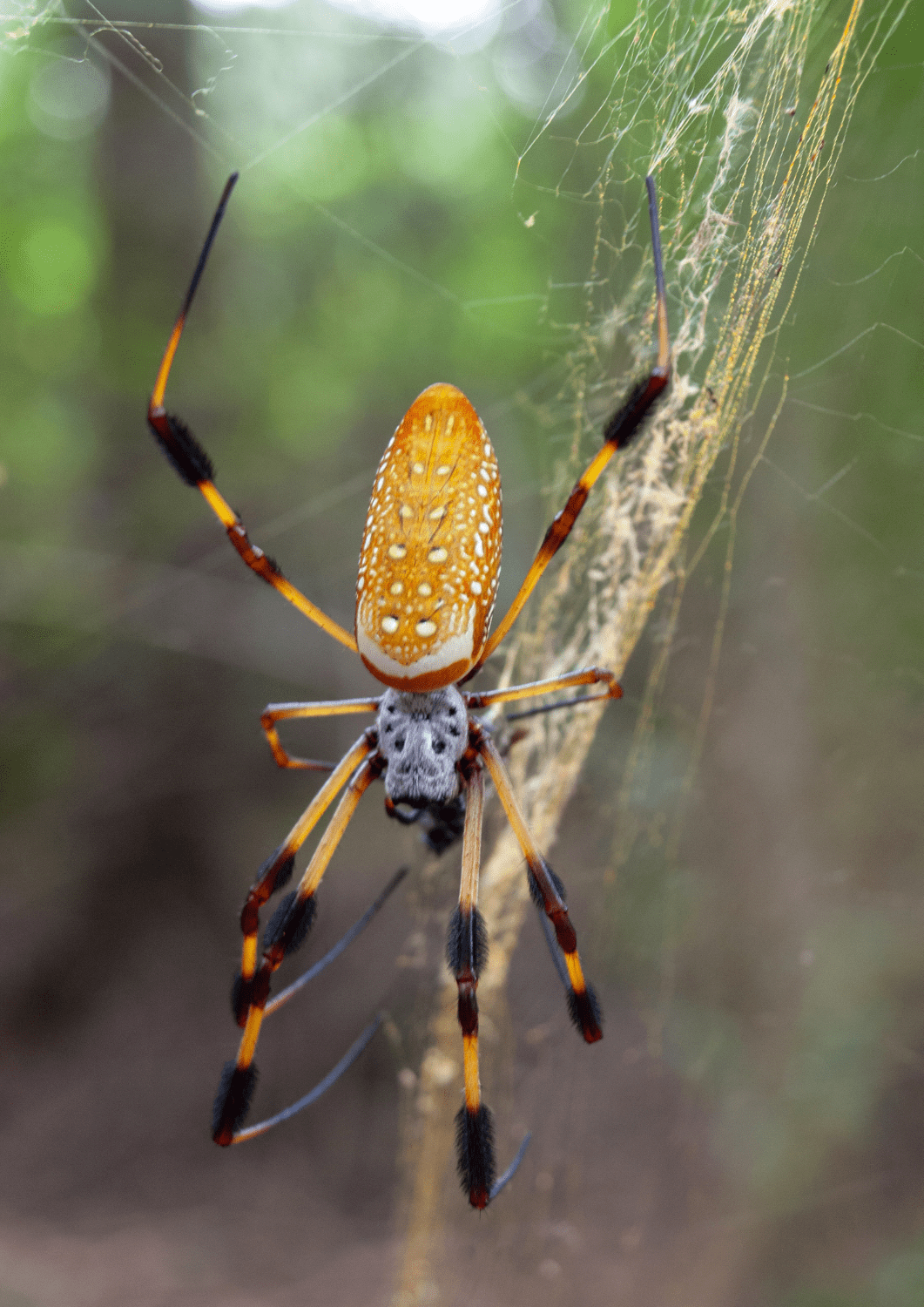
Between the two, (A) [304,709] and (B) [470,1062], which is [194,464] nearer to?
(A) [304,709]

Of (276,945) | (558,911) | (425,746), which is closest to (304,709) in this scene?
(425,746)

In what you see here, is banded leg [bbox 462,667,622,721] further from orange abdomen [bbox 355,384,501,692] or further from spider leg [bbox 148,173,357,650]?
spider leg [bbox 148,173,357,650]

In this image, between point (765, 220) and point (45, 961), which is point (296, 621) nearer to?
point (45, 961)

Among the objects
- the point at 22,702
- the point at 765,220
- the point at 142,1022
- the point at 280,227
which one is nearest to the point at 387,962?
the point at 142,1022

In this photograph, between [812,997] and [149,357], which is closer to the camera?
[812,997]

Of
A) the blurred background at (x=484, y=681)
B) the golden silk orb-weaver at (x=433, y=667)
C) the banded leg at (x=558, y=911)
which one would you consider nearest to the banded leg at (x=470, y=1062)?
the golden silk orb-weaver at (x=433, y=667)

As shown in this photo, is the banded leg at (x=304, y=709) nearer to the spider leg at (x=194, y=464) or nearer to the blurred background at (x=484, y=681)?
the spider leg at (x=194, y=464)
